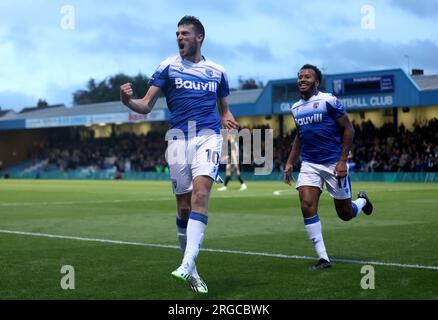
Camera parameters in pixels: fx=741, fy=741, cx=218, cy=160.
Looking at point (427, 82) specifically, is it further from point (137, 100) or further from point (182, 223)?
point (137, 100)

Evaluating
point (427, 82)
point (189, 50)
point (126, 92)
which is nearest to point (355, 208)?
point (189, 50)

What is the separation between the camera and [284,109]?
50.8 metres

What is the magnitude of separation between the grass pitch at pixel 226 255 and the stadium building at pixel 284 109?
28292mm

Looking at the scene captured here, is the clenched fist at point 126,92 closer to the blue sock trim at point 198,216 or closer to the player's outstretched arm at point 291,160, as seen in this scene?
the blue sock trim at point 198,216

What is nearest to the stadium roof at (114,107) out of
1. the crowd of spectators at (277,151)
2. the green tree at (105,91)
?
the crowd of spectators at (277,151)

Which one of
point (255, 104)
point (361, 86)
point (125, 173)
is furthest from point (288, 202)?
point (125, 173)

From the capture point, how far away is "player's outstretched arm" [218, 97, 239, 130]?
7938mm

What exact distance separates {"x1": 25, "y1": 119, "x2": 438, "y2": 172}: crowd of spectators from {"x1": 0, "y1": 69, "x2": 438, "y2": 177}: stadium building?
791mm

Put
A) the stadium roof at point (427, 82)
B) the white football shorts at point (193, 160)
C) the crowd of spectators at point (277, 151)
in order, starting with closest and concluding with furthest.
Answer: the white football shorts at point (193, 160)
the crowd of spectators at point (277, 151)
the stadium roof at point (427, 82)

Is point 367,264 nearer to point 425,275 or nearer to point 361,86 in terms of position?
point 425,275

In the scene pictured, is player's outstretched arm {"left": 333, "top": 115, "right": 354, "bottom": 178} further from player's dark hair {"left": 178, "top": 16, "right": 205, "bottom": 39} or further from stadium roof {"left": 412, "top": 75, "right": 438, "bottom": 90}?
stadium roof {"left": 412, "top": 75, "right": 438, "bottom": 90}

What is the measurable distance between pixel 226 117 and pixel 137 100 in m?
1.00

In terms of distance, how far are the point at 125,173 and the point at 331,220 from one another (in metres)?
44.0

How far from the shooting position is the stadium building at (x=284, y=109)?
4547 centimetres
